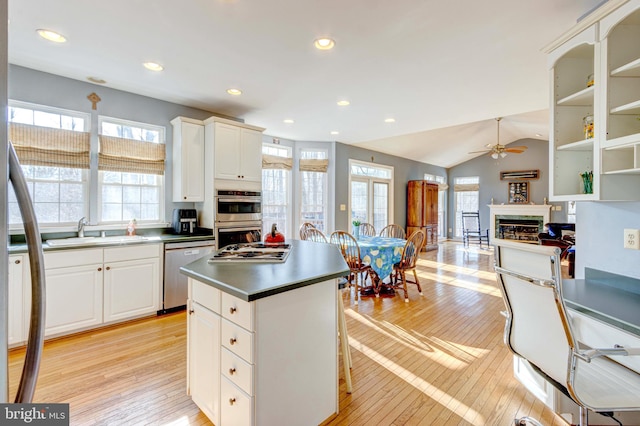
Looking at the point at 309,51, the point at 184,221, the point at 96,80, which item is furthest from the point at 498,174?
the point at 96,80

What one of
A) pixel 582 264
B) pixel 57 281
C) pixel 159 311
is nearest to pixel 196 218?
pixel 159 311

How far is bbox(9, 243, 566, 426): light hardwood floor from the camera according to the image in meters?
1.83

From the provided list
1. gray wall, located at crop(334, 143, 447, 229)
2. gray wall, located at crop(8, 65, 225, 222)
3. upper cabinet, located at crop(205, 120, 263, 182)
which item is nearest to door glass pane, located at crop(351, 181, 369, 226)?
gray wall, located at crop(334, 143, 447, 229)

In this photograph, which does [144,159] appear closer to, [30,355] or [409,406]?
[30,355]

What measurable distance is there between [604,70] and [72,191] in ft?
15.1

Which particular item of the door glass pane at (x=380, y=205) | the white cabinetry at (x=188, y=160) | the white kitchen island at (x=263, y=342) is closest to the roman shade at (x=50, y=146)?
the white cabinetry at (x=188, y=160)

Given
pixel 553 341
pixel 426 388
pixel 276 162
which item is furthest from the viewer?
pixel 276 162

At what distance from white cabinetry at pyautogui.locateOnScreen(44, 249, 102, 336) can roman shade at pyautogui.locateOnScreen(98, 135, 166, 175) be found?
1.08 metres

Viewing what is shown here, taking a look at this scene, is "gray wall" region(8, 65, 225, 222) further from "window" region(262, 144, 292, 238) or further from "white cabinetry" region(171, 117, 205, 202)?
"window" region(262, 144, 292, 238)

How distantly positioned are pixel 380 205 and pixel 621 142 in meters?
6.11

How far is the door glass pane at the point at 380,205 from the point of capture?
295 inches

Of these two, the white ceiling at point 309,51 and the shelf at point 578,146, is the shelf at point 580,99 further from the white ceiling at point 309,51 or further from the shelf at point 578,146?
the white ceiling at point 309,51

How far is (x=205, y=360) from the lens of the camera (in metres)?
1.69

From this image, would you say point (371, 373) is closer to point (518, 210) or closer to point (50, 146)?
point (50, 146)
